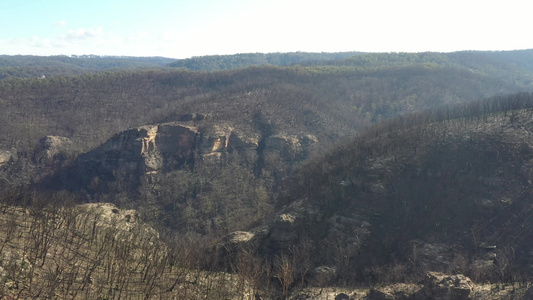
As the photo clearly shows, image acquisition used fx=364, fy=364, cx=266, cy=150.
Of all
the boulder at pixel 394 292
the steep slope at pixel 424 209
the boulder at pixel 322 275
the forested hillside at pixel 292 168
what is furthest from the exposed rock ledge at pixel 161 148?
the boulder at pixel 394 292

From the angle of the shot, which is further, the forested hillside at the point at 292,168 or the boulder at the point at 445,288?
the forested hillside at the point at 292,168

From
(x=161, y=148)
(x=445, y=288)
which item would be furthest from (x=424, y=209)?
(x=161, y=148)

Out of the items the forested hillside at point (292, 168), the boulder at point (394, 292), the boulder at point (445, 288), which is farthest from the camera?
the forested hillside at point (292, 168)

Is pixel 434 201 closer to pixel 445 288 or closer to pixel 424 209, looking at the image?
pixel 424 209

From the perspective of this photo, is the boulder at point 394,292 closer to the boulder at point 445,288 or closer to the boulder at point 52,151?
the boulder at point 445,288

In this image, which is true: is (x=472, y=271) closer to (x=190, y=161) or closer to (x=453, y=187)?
(x=453, y=187)

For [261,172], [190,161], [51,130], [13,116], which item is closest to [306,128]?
[261,172]

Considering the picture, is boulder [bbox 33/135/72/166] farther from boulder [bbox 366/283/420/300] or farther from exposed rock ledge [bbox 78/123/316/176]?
boulder [bbox 366/283/420/300]

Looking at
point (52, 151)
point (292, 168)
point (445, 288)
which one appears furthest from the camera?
point (52, 151)

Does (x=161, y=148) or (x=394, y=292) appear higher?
(x=161, y=148)

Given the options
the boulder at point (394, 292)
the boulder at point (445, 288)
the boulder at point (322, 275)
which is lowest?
the boulder at point (322, 275)

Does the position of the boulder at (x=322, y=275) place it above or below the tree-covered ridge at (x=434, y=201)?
below

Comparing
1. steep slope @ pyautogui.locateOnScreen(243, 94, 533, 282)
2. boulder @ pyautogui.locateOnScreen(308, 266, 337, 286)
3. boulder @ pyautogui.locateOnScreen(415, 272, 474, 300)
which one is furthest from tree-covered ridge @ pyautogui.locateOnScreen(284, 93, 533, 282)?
boulder @ pyautogui.locateOnScreen(415, 272, 474, 300)

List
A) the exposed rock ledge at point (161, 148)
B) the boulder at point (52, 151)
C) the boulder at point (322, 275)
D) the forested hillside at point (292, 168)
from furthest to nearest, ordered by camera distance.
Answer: the boulder at point (52, 151) → the exposed rock ledge at point (161, 148) → the forested hillside at point (292, 168) → the boulder at point (322, 275)
